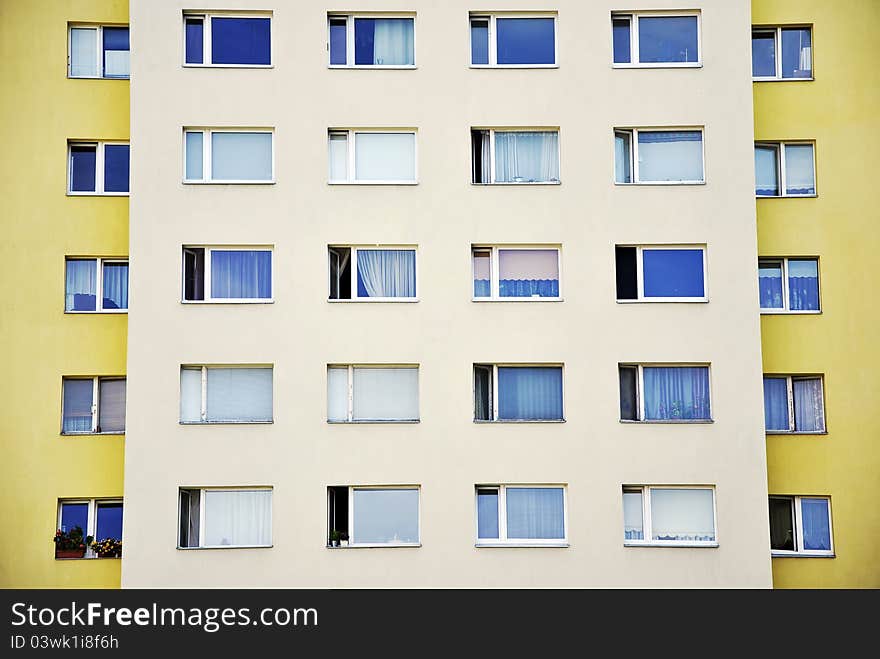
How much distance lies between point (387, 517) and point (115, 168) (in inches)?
376

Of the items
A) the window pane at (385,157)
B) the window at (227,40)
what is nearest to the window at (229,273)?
the window pane at (385,157)

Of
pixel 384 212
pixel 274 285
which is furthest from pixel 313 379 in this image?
pixel 384 212

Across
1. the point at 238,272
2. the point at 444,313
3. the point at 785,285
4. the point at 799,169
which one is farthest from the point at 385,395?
the point at 799,169

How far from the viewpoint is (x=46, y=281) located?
951 inches

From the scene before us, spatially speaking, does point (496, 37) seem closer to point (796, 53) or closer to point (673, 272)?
point (673, 272)

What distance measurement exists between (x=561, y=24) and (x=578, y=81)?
4.29 feet

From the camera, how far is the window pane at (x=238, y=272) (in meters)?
24.0

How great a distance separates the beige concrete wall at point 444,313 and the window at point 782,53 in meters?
1.29

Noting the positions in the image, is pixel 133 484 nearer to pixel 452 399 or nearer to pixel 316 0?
pixel 452 399

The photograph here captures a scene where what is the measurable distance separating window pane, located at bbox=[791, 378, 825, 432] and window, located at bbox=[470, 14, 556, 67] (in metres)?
8.68

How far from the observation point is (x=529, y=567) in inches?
904

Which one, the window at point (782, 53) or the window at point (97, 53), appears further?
the window at point (782, 53)

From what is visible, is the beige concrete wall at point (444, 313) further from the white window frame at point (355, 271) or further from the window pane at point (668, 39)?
the window pane at point (668, 39)

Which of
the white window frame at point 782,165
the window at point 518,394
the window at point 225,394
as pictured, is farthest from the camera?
the white window frame at point 782,165
